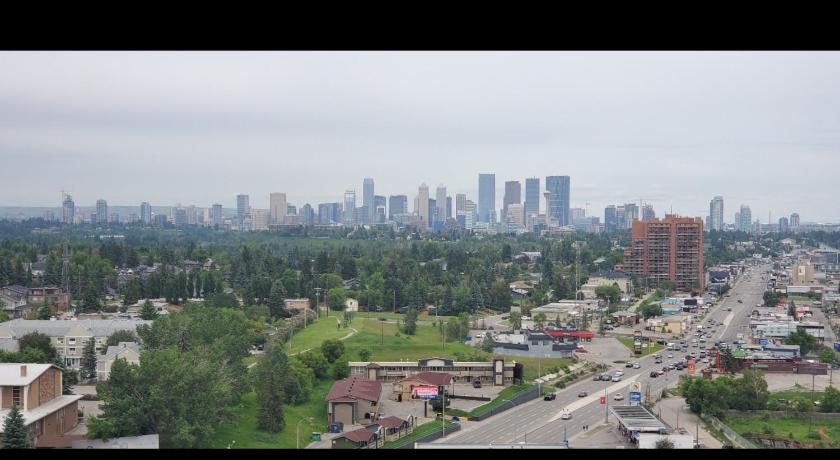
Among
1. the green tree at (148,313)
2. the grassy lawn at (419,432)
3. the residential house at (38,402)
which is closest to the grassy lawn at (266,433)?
the grassy lawn at (419,432)

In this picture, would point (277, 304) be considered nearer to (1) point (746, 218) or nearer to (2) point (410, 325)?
(2) point (410, 325)

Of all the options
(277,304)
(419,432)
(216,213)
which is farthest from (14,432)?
(216,213)

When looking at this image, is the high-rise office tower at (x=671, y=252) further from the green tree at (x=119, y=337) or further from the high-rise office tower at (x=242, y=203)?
the high-rise office tower at (x=242, y=203)

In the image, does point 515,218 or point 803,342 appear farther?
point 515,218

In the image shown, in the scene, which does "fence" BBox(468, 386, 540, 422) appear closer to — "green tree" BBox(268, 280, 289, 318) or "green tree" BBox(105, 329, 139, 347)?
"green tree" BBox(105, 329, 139, 347)

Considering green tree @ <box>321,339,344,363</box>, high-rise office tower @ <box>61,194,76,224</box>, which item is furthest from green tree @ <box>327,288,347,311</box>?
high-rise office tower @ <box>61,194,76,224</box>
